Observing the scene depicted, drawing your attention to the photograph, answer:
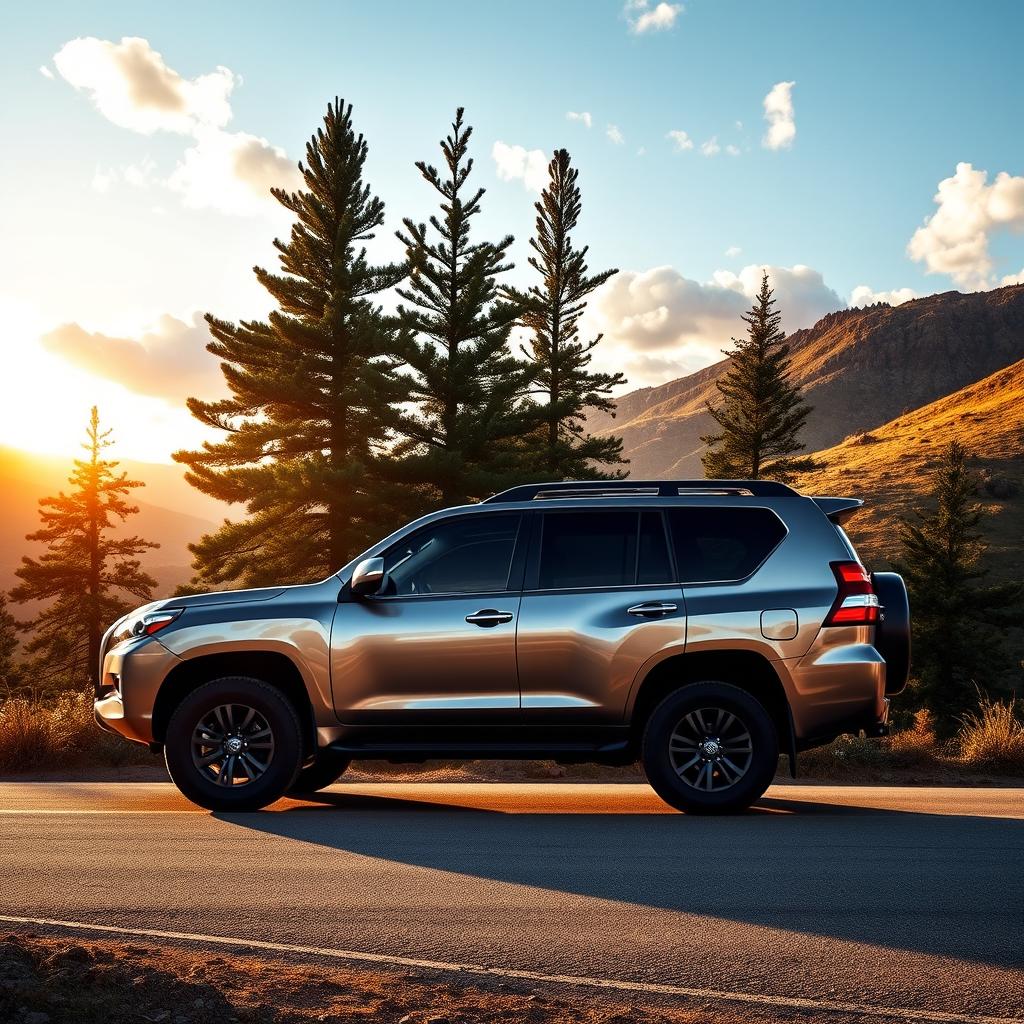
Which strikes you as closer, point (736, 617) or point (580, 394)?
point (736, 617)

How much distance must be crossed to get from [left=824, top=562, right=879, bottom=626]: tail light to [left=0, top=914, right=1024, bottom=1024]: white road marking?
13.2 feet

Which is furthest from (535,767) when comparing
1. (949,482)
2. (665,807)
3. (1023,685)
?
(1023,685)

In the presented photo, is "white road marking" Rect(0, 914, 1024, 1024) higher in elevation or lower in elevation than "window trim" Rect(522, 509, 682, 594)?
lower

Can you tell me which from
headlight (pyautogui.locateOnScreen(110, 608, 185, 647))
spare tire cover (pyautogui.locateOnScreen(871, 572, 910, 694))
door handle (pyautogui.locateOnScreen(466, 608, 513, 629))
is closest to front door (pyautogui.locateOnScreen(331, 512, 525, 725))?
door handle (pyautogui.locateOnScreen(466, 608, 513, 629))

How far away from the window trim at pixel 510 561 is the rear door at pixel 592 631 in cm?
10

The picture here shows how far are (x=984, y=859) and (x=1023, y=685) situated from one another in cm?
5362

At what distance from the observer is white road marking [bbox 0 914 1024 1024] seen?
3938 millimetres

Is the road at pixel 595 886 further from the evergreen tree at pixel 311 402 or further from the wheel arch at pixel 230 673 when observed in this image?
the evergreen tree at pixel 311 402

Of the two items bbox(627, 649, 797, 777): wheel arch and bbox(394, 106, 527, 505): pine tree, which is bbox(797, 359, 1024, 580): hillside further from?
bbox(627, 649, 797, 777): wheel arch

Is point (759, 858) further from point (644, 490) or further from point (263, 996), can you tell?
point (263, 996)

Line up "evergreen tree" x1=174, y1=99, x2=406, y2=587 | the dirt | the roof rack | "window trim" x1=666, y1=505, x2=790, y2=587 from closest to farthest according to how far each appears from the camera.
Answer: the dirt < "window trim" x1=666, y1=505, x2=790, y2=587 < the roof rack < "evergreen tree" x1=174, y1=99, x2=406, y2=587

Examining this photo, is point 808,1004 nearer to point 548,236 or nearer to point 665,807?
point 665,807

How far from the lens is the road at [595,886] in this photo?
4551 millimetres

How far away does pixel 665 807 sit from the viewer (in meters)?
8.73
